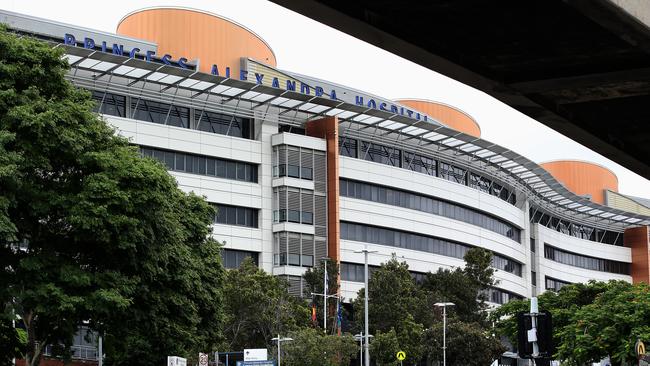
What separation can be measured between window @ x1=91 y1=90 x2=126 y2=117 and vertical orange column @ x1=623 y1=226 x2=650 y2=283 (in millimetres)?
69642

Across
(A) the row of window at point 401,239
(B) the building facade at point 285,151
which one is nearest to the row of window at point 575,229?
(B) the building facade at point 285,151

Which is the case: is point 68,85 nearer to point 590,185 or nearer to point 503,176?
point 503,176

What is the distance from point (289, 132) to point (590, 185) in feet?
210

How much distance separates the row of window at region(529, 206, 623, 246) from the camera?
115 m

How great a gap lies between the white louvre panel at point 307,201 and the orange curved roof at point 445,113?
30.9 m

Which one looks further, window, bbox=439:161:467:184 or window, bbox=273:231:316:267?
window, bbox=439:161:467:184

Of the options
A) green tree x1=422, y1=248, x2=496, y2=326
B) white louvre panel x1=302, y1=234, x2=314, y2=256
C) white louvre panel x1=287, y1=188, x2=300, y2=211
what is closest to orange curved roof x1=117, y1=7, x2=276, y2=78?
white louvre panel x1=287, y1=188, x2=300, y2=211

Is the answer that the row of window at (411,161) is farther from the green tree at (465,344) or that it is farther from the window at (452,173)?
the green tree at (465,344)

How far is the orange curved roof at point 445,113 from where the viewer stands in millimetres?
111562

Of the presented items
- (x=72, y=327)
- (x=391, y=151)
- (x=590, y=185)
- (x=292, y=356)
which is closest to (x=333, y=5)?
(x=72, y=327)

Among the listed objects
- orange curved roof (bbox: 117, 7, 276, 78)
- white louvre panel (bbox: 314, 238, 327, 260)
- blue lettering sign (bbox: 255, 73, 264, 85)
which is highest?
orange curved roof (bbox: 117, 7, 276, 78)

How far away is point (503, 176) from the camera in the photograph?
10156cm

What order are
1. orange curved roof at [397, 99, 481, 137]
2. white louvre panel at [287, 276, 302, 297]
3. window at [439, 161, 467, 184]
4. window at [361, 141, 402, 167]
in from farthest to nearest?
orange curved roof at [397, 99, 481, 137]
window at [439, 161, 467, 184]
window at [361, 141, 402, 167]
white louvre panel at [287, 276, 302, 297]

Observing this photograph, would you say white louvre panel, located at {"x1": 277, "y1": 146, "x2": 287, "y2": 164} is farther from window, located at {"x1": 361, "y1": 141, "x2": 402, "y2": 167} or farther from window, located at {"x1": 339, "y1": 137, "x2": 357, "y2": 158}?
window, located at {"x1": 361, "y1": 141, "x2": 402, "y2": 167}
